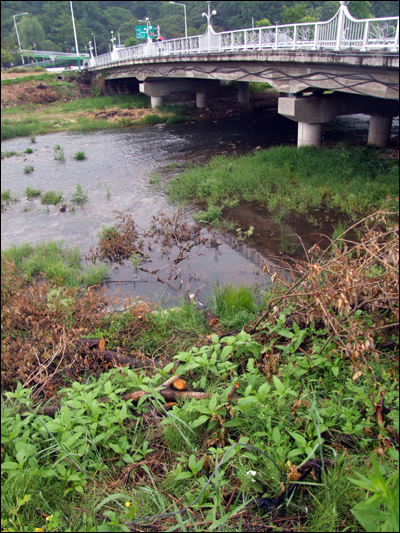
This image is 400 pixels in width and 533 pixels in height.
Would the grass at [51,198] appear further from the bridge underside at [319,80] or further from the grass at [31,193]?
the bridge underside at [319,80]

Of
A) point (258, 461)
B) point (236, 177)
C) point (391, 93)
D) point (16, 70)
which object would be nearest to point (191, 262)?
point (236, 177)

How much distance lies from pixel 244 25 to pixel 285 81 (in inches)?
3352

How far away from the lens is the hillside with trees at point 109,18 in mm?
79625

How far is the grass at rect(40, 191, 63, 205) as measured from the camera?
1345 cm

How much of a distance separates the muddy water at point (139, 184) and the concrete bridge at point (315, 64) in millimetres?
2667

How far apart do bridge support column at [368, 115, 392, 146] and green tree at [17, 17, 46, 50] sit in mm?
87922

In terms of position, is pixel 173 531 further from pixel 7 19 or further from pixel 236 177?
pixel 7 19

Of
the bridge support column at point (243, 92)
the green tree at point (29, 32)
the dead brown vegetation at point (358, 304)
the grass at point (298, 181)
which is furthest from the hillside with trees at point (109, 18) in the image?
the dead brown vegetation at point (358, 304)

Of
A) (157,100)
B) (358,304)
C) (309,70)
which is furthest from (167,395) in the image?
(157,100)

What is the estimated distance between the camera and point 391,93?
11.3 m

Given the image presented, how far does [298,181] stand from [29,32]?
9119 centimetres

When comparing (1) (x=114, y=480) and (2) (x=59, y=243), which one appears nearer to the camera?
(1) (x=114, y=480)

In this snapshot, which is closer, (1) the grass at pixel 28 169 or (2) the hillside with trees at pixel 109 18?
(1) the grass at pixel 28 169

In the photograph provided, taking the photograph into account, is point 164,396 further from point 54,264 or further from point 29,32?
point 29,32
